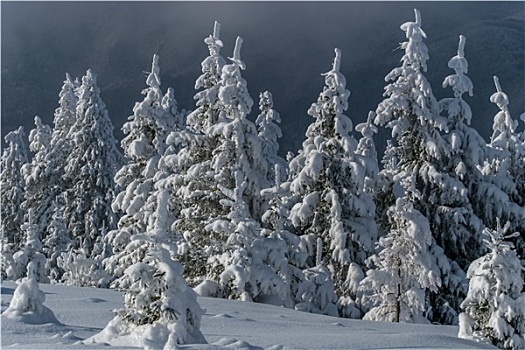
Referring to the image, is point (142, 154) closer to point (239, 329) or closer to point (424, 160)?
point (424, 160)

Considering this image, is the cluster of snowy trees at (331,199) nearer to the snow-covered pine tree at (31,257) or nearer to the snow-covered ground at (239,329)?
the snow-covered pine tree at (31,257)

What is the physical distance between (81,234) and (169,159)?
21.4 m

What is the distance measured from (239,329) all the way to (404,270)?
9692 millimetres

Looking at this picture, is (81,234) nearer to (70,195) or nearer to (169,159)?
(70,195)

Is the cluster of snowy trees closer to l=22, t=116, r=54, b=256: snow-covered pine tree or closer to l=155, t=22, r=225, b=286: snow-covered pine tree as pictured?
l=155, t=22, r=225, b=286: snow-covered pine tree

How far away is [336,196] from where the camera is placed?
2536 cm

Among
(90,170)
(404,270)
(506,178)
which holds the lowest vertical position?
(404,270)

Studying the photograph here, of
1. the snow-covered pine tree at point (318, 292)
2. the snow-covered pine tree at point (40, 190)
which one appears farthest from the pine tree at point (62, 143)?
the snow-covered pine tree at point (318, 292)

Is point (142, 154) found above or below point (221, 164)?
above

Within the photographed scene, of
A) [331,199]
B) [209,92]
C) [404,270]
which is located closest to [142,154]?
[209,92]

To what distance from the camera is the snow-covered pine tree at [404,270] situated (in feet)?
70.9

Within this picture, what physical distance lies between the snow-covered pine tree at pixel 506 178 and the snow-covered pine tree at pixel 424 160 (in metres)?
1.26

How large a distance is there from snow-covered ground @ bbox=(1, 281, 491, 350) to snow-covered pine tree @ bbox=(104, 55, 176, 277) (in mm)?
7818

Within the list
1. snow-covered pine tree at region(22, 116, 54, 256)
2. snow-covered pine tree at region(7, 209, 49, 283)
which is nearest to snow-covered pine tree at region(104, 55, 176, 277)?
snow-covered pine tree at region(7, 209, 49, 283)
